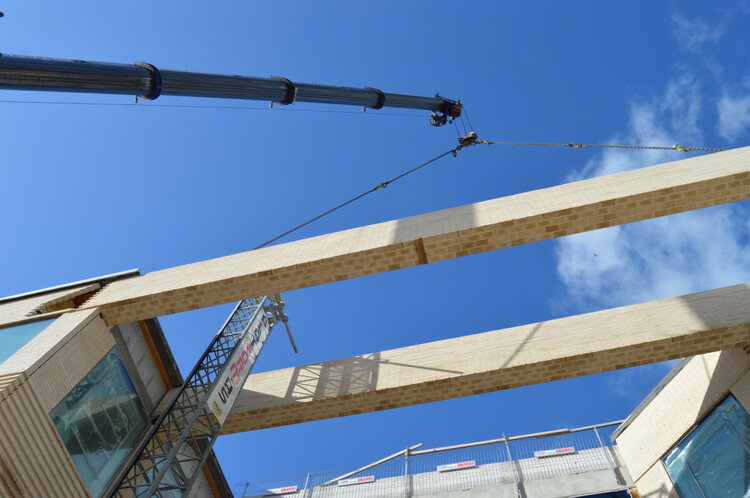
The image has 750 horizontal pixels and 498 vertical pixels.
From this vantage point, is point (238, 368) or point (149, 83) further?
point (238, 368)

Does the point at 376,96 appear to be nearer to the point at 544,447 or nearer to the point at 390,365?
the point at 390,365

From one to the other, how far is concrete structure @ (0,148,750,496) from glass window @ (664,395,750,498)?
2.12 feet

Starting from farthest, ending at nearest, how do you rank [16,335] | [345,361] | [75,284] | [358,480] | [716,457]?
[358,480], [345,361], [716,457], [75,284], [16,335]

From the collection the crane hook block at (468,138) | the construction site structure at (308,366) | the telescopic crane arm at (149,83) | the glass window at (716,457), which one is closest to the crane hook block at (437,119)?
the crane hook block at (468,138)

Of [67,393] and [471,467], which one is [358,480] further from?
[67,393]

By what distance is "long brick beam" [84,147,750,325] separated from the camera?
40.6ft

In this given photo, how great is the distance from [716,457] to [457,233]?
10.3 m

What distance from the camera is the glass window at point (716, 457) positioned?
15.1 m

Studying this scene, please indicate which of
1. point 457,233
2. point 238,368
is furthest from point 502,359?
point 238,368

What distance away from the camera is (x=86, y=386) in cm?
1189

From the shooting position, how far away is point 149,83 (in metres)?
12.0

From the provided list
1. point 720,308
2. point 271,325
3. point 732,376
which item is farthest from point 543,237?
point 271,325

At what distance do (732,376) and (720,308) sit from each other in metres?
2.47

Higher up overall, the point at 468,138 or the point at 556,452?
the point at 468,138
